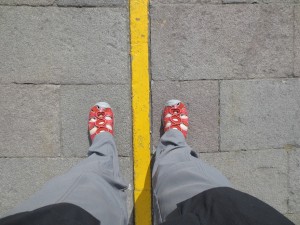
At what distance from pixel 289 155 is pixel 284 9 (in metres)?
1.38

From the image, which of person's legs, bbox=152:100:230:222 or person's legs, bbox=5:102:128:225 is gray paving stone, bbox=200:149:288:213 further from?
person's legs, bbox=5:102:128:225

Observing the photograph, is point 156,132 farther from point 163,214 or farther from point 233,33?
point 233,33

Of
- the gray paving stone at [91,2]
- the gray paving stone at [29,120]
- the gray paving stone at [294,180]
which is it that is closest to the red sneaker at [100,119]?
→ the gray paving stone at [29,120]

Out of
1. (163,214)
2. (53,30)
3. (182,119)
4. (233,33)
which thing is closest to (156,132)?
(182,119)

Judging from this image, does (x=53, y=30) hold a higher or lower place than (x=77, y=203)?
higher

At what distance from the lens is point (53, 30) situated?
241 cm

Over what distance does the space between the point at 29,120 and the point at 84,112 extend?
1.64 feet

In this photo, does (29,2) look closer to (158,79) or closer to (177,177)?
(158,79)

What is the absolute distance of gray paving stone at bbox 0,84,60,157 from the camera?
245 cm

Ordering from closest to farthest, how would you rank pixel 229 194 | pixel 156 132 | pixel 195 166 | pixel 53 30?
pixel 229 194, pixel 195 166, pixel 53 30, pixel 156 132

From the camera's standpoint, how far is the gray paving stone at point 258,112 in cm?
254

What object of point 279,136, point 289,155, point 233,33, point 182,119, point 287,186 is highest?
point 233,33

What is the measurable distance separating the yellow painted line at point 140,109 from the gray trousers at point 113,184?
0.27m

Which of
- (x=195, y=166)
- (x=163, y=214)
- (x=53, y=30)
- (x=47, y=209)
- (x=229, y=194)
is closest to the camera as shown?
(x=47, y=209)
